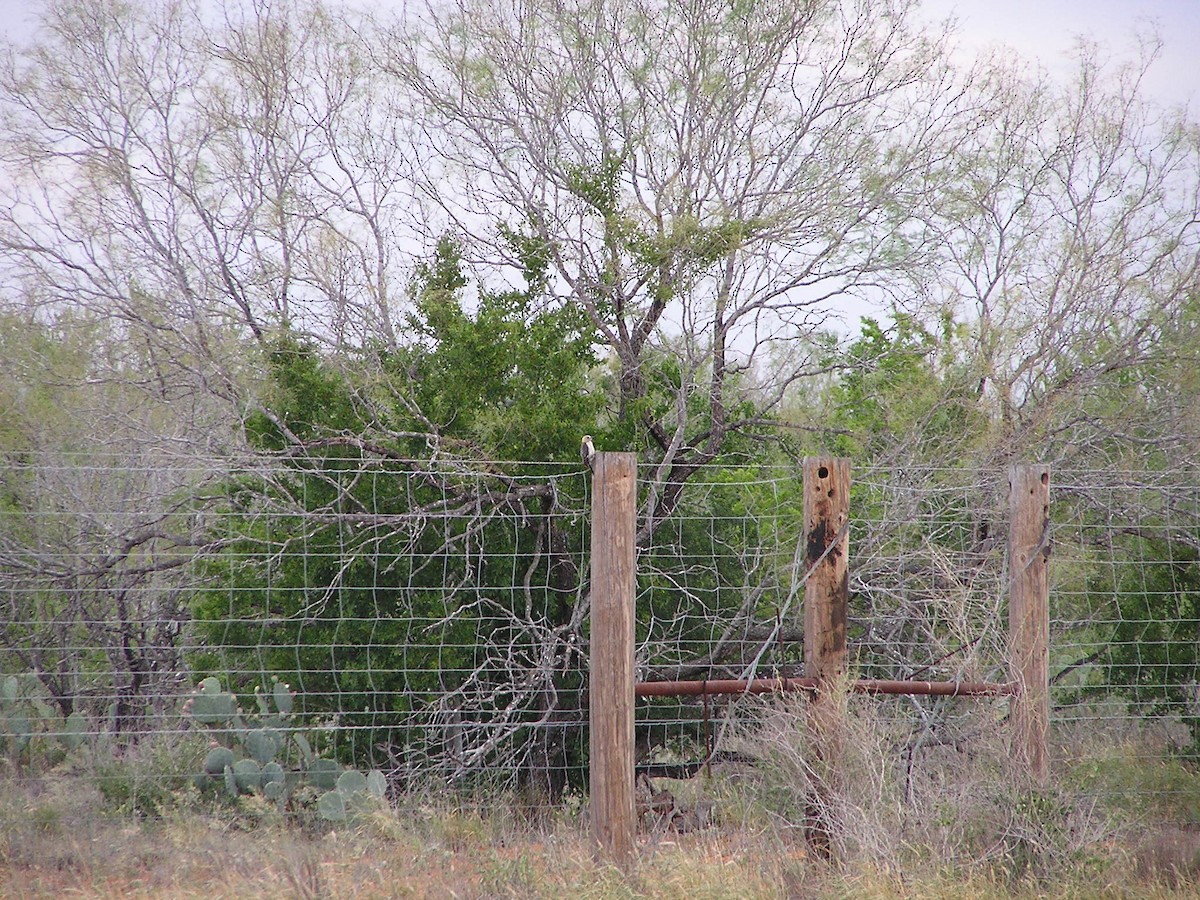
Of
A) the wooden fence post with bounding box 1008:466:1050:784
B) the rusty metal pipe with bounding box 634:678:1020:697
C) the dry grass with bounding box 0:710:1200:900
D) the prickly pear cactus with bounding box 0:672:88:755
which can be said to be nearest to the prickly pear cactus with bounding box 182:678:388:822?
the dry grass with bounding box 0:710:1200:900

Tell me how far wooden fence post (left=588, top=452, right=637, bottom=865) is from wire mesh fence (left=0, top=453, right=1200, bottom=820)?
1516 mm

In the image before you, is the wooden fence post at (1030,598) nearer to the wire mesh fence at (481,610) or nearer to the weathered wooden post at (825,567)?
the wire mesh fence at (481,610)

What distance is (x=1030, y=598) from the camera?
529 cm

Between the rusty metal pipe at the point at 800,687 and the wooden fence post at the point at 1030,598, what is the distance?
113mm

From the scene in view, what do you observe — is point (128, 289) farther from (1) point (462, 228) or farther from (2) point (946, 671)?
(2) point (946, 671)

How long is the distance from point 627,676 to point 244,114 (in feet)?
18.7

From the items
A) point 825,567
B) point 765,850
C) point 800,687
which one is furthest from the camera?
point 825,567

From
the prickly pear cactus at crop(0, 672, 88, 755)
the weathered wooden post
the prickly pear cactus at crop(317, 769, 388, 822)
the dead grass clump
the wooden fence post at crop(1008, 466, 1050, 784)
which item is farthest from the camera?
the prickly pear cactus at crop(0, 672, 88, 755)

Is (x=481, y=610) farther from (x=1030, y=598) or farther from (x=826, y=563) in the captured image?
Answer: (x=1030, y=598)

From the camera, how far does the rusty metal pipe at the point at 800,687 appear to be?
15.1 feet

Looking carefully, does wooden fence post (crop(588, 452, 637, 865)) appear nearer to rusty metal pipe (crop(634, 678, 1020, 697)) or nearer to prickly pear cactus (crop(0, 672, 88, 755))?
rusty metal pipe (crop(634, 678, 1020, 697))

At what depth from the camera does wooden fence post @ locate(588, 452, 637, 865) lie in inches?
181

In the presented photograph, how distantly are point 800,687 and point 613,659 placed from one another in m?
0.88

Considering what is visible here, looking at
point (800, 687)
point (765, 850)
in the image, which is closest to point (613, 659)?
point (800, 687)
